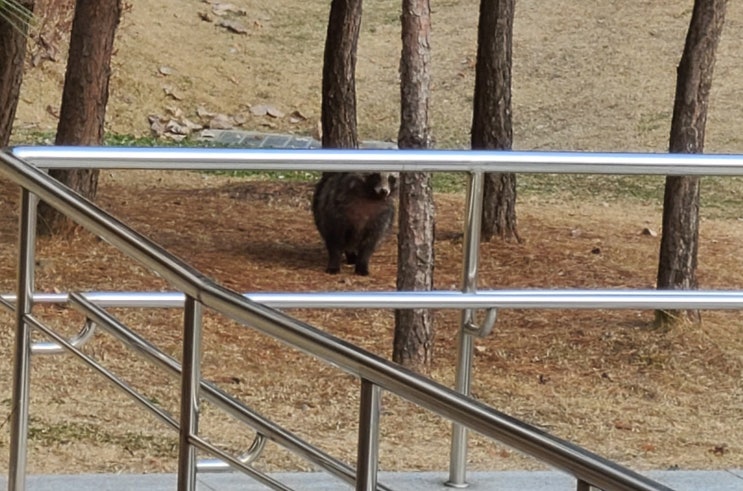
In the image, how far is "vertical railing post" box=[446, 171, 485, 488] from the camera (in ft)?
11.9

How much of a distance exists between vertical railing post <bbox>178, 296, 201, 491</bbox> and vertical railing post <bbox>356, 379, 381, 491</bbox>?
0.47m

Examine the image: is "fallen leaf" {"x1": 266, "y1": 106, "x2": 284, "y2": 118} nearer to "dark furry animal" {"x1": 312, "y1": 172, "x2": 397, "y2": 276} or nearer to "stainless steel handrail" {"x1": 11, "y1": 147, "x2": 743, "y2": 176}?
"dark furry animal" {"x1": 312, "y1": 172, "x2": 397, "y2": 276}

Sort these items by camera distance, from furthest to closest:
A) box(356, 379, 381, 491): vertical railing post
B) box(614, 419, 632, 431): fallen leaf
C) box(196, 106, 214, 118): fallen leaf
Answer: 1. box(196, 106, 214, 118): fallen leaf
2. box(614, 419, 632, 431): fallen leaf
3. box(356, 379, 381, 491): vertical railing post

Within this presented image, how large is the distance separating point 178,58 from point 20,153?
18348 mm

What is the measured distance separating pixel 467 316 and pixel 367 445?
1.94 metres

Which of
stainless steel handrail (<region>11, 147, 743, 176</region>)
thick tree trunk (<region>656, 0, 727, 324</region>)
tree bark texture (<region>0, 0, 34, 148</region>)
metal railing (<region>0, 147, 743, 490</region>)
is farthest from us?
tree bark texture (<region>0, 0, 34, 148</region>)

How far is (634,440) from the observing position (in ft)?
23.9

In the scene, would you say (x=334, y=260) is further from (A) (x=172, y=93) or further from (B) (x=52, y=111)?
(A) (x=172, y=93)

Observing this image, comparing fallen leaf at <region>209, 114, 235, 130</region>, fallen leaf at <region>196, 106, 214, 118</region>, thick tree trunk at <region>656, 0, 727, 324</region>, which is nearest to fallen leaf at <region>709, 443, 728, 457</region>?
thick tree trunk at <region>656, 0, 727, 324</region>

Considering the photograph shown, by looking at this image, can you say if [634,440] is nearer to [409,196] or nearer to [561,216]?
[409,196]

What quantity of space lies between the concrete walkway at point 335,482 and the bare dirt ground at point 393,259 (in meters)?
1.68

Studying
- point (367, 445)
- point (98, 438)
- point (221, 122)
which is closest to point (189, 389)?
point (367, 445)

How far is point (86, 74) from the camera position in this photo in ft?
35.0

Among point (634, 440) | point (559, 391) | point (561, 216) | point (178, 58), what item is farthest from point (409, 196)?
point (178, 58)
